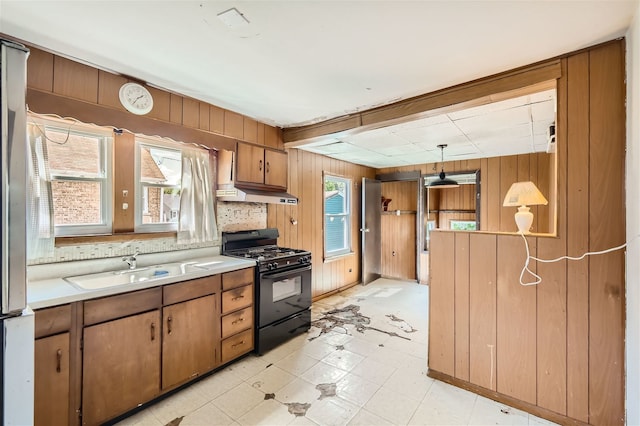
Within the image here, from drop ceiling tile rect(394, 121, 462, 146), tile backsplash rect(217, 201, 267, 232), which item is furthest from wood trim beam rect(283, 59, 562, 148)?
tile backsplash rect(217, 201, 267, 232)

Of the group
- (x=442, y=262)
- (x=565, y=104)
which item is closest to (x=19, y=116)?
(x=442, y=262)

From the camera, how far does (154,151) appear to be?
2.67m

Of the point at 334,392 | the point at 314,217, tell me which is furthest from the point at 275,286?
the point at 314,217

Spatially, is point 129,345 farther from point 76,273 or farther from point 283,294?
point 283,294

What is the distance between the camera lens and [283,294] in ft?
10.00

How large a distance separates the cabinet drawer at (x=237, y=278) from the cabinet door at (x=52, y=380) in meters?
1.08

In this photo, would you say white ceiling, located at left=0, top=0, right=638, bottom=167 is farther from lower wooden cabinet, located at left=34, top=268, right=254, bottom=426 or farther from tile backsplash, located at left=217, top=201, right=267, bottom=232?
lower wooden cabinet, located at left=34, top=268, right=254, bottom=426

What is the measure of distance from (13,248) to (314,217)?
142 inches

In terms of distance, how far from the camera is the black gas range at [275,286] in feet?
9.23

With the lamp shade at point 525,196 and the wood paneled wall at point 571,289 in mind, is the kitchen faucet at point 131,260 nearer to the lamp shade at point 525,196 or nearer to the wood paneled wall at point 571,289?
the wood paneled wall at point 571,289

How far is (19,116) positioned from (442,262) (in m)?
2.79

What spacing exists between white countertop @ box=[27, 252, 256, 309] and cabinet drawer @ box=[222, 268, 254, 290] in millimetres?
47

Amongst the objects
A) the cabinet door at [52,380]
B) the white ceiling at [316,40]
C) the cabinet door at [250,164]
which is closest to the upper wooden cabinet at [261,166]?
the cabinet door at [250,164]

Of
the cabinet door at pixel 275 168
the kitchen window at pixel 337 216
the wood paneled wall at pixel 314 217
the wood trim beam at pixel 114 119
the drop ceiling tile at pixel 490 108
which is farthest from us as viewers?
the kitchen window at pixel 337 216
